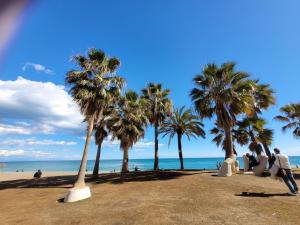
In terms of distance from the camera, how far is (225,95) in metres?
19.0

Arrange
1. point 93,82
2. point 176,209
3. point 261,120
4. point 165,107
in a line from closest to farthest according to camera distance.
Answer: point 176,209 < point 93,82 < point 261,120 < point 165,107

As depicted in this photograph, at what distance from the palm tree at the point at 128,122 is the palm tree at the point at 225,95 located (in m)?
7.28

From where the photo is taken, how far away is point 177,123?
32375 millimetres

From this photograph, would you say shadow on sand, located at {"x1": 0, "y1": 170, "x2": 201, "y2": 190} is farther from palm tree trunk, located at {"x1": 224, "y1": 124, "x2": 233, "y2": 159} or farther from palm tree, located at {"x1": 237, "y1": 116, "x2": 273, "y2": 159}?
palm tree, located at {"x1": 237, "y1": 116, "x2": 273, "y2": 159}

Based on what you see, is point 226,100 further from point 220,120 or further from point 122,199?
point 122,199

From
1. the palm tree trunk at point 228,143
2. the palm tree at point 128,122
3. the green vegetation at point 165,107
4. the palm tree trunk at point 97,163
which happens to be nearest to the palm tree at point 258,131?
the green vegetation at point 165,107

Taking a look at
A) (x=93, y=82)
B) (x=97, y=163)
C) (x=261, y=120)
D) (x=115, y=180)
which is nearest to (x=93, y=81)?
(x=93, y=82)

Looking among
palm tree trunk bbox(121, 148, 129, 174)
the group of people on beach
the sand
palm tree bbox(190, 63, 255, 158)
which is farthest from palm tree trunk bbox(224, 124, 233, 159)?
palm tree trunk bbox(121, 148, 129, 174)

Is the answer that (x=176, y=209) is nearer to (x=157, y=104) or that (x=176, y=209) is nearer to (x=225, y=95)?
(x=225, y=95)

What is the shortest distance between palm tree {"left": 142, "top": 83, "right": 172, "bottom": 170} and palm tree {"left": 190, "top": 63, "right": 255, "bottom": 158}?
9889 millimetres

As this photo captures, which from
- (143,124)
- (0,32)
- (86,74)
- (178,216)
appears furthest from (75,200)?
(143,124)

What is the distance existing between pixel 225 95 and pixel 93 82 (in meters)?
11.3

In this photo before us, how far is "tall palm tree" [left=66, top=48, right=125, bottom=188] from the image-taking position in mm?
16141

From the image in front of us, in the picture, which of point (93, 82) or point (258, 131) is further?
point (258, 131)
